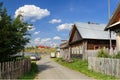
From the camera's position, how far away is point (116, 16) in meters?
25.5

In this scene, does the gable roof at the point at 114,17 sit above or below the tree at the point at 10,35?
above

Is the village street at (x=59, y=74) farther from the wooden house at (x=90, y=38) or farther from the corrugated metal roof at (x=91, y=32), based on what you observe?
the corrugated metal roof at (x=91, y=32)

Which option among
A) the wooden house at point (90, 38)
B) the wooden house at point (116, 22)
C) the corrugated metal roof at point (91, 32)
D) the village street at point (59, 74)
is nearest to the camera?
the village street at point (59, 74)

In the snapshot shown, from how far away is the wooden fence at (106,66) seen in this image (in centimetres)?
1564

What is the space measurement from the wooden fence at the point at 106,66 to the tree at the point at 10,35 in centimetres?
619

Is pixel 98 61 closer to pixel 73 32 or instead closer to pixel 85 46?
pixel 85 46

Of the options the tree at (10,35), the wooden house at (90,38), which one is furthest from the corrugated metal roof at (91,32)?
the tree at (10,35)

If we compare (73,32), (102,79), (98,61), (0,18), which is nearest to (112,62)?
(102,79)

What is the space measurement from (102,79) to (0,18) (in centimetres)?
781

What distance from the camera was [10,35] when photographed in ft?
52.4

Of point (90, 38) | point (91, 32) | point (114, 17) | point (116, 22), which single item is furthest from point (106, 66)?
point (91, 32)

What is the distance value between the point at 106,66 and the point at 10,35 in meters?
7.36

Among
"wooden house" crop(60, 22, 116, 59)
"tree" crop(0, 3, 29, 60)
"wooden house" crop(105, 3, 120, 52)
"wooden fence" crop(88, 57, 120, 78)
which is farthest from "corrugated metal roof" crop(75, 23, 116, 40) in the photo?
"tree" crop(0, 3, 29, 60)

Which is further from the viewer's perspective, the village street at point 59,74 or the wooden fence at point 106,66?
the village street at point 59,74
